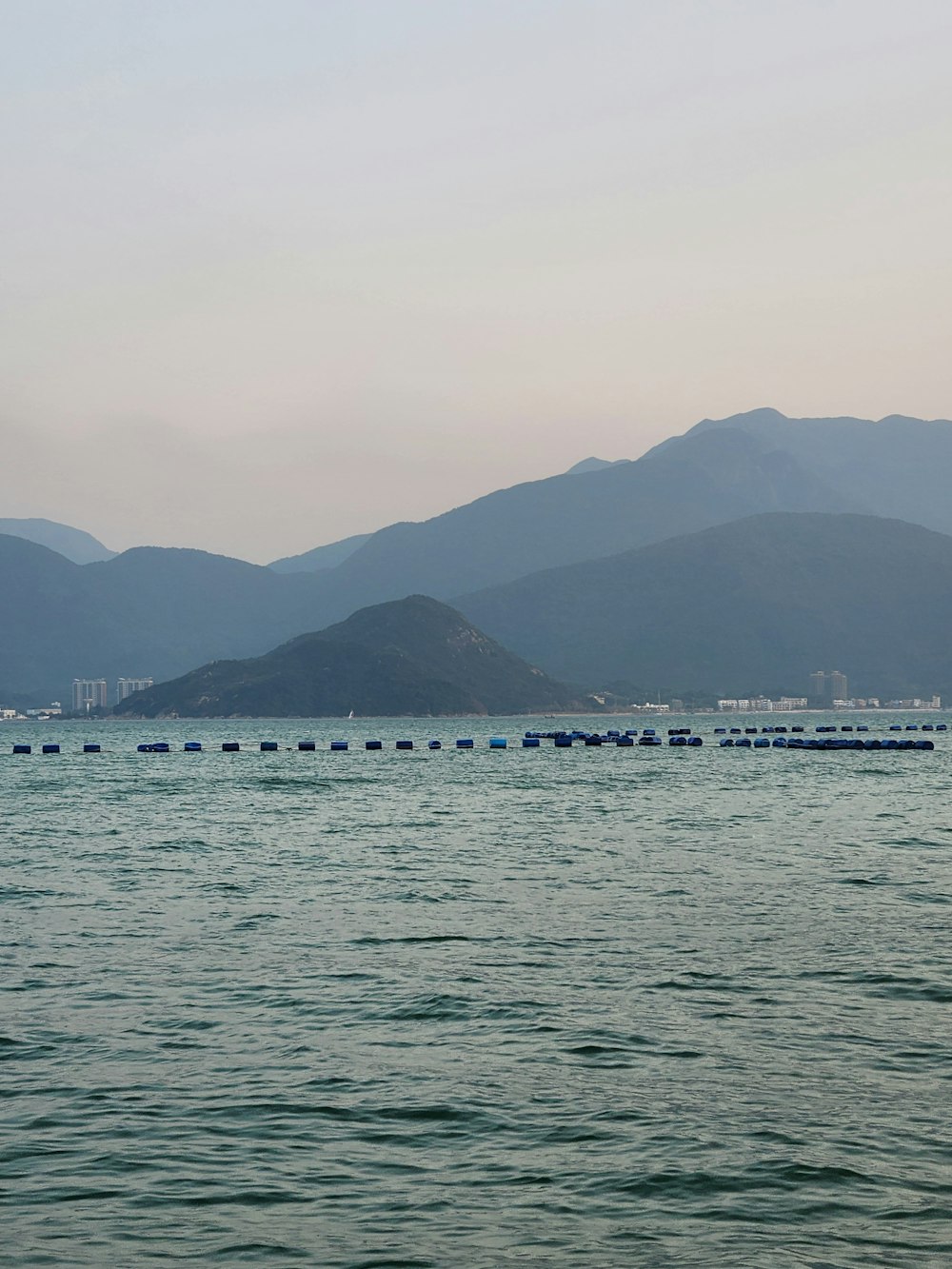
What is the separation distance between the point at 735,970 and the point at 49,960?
54.5 ft

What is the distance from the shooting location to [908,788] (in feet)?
352

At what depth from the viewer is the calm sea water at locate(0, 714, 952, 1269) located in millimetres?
17016

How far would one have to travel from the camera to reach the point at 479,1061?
971 inches

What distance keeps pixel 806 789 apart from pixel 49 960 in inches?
3156

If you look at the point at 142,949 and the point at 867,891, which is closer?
the point at 142,949

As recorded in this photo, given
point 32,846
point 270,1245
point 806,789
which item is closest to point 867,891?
point 270,1245

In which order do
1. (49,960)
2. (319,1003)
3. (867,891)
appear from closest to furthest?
(319,1003), (49,960), (867,891)

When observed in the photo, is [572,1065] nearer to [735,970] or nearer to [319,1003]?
[319,1003]

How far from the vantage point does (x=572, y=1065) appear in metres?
24.2

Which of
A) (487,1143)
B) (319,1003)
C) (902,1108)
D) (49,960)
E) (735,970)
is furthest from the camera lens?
(49,960)

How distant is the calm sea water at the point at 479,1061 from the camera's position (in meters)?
17.0

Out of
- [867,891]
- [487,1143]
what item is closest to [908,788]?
[867,891]

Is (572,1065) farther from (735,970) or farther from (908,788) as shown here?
(908,788)

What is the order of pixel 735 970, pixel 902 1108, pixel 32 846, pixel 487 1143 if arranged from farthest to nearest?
pixel 32 846 → pixel 735 970 → pixel 902 1108 → pixel 487 1143
